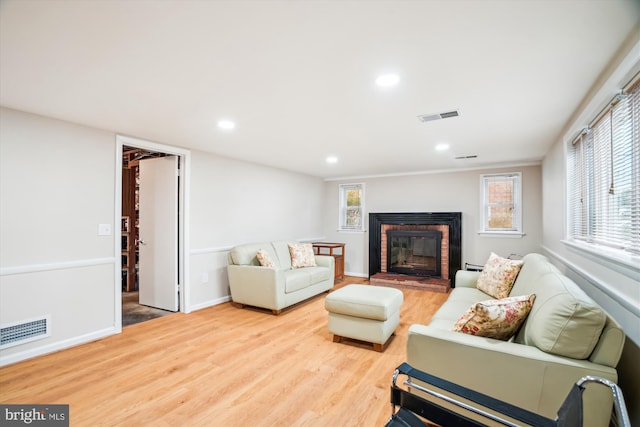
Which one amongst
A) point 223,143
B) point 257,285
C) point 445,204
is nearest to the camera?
point 223,143

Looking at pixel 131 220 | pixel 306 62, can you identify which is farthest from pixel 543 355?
pixel 131 220

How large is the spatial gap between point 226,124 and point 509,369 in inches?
118

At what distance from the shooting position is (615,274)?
5.67ft

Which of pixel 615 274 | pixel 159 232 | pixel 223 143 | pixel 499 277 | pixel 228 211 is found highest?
pixel 223 143

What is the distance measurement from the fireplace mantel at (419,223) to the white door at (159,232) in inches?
152

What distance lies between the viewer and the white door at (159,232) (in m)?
4.02

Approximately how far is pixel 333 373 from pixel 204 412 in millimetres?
1004

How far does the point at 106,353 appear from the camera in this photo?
9.12 ft

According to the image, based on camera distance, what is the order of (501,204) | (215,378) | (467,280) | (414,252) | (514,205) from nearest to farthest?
(215,378), (467,280), (514,205), (501,204), (414,252)

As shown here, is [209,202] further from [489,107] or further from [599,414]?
[599,414]

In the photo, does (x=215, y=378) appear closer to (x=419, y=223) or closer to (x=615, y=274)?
(x=615, y=274)

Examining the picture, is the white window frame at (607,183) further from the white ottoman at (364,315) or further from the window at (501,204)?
the window at (501,204)

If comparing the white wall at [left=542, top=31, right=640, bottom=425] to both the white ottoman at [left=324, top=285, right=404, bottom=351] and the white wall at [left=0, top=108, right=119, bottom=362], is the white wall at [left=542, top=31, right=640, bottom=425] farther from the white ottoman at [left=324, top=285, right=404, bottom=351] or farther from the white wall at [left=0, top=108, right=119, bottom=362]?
the white wall at [left=0, top=108, right=119, bottom=362]
